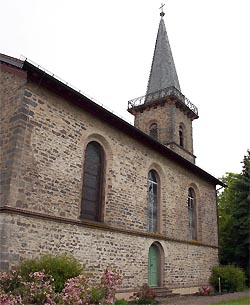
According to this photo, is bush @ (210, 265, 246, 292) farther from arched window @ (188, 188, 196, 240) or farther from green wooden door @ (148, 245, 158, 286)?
green wooden door @ (148, 245, 158, 286)

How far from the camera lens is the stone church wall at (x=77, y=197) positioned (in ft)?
29.3

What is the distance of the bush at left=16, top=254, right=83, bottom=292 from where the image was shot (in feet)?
25.7

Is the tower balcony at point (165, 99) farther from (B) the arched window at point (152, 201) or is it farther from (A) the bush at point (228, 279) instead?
(A) the bush at point (228, 279)

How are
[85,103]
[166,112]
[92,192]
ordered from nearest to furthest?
[85,103]
[92,192]
[166,112]

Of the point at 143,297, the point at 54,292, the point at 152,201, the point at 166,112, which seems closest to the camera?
the point at 54,292

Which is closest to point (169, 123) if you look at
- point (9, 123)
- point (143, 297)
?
point (143, 297)

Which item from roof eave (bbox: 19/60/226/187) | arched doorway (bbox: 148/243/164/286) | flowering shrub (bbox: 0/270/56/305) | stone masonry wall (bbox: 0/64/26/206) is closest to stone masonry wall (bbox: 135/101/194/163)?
roof eave (bbox: 19/60/226/187)

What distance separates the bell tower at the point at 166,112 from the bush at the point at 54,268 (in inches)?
580

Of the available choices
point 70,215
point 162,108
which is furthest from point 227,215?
point 70,215

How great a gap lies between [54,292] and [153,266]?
771 centimetres

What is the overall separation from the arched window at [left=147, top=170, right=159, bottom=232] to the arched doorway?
0.86m

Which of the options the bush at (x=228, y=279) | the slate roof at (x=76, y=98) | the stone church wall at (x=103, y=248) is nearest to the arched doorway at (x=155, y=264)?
the stone church wall at (x=103, y=248)

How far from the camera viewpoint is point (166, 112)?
23.3 m

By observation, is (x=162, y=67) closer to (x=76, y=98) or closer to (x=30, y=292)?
(x=76, y=98)
